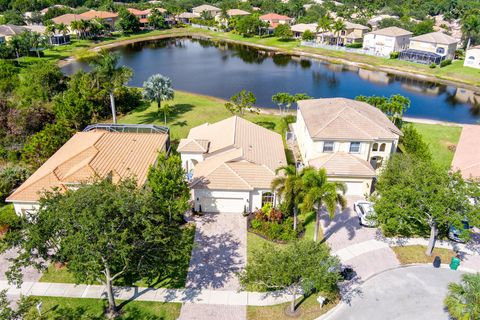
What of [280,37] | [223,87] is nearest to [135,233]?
[223,87]

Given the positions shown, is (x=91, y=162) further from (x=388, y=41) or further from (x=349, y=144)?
(x=388, y=41)

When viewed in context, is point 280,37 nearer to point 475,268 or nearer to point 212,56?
point 212,56

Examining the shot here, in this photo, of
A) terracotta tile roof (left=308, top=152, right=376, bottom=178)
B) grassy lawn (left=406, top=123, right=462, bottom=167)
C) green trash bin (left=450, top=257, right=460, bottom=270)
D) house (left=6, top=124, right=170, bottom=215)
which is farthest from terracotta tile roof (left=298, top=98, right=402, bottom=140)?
house (left=6, top=124, right=170, bottom=215)

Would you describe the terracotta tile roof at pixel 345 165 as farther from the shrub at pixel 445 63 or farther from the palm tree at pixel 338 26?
the palm tree at pixel 338 26

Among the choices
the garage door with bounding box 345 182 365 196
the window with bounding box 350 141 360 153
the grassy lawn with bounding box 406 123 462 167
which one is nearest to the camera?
the garage door with bounding box 345 182 365 196

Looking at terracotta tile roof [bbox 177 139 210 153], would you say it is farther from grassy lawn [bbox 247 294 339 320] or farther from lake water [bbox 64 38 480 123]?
lake water [bbox 64 38 480 123]

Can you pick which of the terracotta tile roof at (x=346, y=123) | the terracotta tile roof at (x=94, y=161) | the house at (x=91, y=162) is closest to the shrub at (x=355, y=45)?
the terracotta tile roof at (x=346, y=123)

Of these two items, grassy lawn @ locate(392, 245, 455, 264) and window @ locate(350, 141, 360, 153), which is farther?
window @ locate(350, 141, 360, 153)
